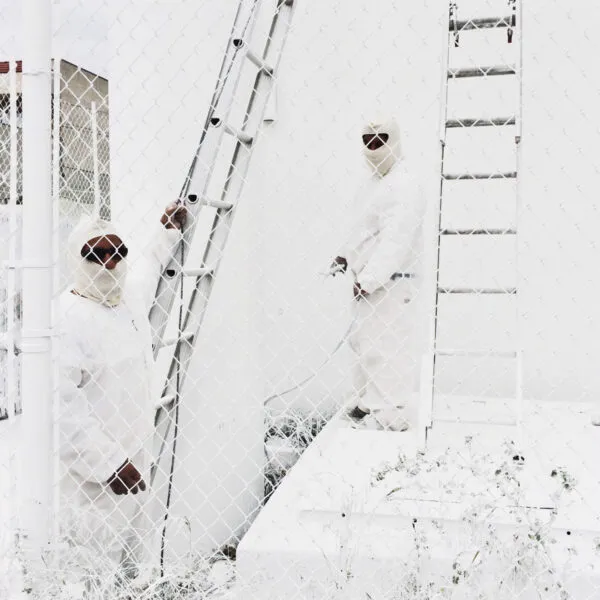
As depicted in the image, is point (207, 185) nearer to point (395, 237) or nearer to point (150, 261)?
point (150, 261)

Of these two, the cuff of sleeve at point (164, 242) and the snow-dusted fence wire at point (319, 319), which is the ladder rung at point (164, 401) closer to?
the snow-dusted fence wire at point (319, 319)

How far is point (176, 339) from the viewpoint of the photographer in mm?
2859

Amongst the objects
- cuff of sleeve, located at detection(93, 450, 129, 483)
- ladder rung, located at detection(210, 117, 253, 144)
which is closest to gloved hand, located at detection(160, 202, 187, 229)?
ladder rung, located at detection(210, 117, 253, 144)

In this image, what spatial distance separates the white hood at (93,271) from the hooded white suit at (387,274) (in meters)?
1.50

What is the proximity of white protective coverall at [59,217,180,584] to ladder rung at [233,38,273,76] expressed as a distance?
2.22 feet

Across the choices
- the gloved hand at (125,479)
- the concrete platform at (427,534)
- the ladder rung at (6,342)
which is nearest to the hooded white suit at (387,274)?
the concrete platform at (427,534)

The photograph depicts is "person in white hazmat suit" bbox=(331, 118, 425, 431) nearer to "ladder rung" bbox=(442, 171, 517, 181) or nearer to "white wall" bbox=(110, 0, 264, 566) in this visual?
"ladder rung" bbox=(442, 171, 517, 181)

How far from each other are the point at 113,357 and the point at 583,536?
178 centimetres

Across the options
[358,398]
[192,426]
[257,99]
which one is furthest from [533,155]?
[192,426]

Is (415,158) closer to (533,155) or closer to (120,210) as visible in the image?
(533,155)

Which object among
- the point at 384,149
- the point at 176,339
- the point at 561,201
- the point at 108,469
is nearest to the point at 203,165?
the point at 176,339

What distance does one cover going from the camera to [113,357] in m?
2.75

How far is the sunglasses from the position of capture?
264 centimetres

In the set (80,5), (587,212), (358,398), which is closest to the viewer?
(80,5)
